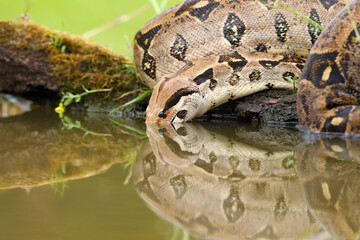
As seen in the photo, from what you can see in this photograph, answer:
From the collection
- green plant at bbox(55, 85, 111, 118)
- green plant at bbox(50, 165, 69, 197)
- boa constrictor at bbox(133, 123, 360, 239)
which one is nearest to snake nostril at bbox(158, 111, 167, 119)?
boa constrictor at bbox(133, 123, 360, 239)

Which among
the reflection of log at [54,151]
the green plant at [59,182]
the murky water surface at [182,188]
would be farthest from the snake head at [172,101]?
the green plant at [59,182]

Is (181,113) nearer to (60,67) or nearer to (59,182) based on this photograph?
(60,67)

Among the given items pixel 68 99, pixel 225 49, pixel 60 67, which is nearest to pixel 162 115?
pixel 225 49

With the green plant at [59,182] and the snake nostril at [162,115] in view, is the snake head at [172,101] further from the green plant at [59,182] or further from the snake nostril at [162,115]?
the green plant at [59,182]

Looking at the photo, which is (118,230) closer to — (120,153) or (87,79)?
(120,153)

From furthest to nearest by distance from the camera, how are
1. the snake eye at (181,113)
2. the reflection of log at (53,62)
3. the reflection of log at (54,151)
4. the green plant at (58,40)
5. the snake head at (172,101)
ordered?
1. the green plant at (58,40)
2. the reflection of log at (53,62)
3. the snake eye at (181,113)
4. the snake head at (172,101)
5. the reflection of log at (54,151)

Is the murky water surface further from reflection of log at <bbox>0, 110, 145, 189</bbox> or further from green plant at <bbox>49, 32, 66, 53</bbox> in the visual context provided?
green plant at <bbox>49, 32, 66, 53</bbox>

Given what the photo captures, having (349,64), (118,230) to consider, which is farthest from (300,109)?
(118,230)
